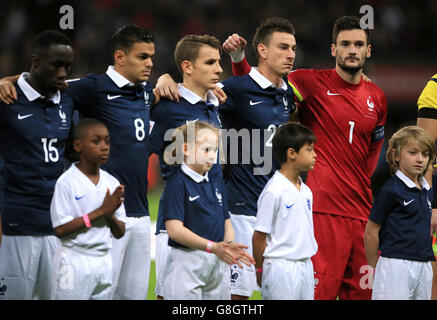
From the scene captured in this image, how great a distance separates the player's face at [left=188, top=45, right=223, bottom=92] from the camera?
18.5ft

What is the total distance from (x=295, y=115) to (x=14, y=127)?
8.21ft

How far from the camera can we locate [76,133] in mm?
5105

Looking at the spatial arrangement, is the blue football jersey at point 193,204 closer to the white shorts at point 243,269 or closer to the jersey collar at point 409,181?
the white shorts at point 243,269

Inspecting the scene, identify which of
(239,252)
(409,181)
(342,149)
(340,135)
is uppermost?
Result: (340,135)

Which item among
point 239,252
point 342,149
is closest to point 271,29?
point 342,149

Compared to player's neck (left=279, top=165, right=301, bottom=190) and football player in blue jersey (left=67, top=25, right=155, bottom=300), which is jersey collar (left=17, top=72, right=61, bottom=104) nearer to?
football player in blue jersey (left=67, top=25, right=155, bottom=300)

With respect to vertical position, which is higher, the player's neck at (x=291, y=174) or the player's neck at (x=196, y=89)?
the player's neck at (x=196, y=89)

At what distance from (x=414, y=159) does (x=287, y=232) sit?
1.23m

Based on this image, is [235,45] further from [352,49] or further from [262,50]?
[352,49]

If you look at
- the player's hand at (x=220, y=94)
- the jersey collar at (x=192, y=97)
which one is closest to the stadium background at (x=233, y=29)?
the player's hand at (x=220, y=94)

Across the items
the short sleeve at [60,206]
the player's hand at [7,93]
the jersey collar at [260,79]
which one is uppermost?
the jersey collar at [260,79]

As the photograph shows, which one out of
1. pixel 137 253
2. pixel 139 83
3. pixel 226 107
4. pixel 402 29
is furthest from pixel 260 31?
pixel 402 29

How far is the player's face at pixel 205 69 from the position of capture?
18.5 ft

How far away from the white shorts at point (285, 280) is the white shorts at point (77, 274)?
1084 millimetres
